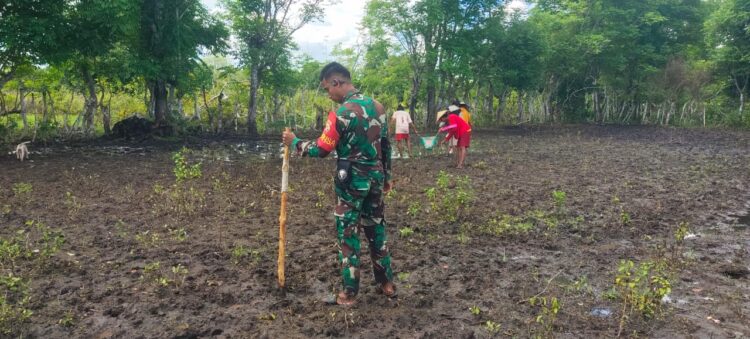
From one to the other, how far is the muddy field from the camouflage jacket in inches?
58.2

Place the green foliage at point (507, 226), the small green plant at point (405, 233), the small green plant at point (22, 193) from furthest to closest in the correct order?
the small green plant at point (22, 193), the green foliage at point (507, 226), the small green plant at point (405, 233)

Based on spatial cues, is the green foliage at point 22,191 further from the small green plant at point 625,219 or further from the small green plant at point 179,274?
the small green plant at point 625,219

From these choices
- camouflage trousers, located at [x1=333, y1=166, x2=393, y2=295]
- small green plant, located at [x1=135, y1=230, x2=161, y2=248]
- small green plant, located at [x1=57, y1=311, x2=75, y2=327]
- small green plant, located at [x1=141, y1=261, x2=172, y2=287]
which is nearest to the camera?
small green plant, located at [x1=57, y1=311, x2=75, y2=327]

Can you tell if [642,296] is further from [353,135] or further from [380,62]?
[380,62]

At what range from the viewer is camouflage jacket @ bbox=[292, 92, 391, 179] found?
4152mm

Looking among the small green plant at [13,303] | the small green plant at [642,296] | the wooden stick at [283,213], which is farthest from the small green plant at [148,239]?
the small green plant at [642,296]

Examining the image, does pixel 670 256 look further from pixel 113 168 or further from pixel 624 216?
pixel 113 168

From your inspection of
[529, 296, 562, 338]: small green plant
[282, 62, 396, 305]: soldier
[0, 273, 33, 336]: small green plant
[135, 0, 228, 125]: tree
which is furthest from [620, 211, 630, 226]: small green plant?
[135, 0, 228, 125]: tree

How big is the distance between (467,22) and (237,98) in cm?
1490

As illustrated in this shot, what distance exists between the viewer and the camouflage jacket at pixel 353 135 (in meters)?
4.15

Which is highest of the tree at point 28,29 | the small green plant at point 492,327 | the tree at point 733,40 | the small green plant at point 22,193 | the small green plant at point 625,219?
the tree at point 733,40

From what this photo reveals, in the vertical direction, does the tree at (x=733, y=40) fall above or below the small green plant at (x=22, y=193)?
above

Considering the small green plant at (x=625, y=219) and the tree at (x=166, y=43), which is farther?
the tree at (x=166, y=43)

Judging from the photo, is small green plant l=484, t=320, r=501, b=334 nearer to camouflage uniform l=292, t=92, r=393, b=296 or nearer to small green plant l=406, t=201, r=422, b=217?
camouflage uniform l=292, t=92, r=393, b=296
